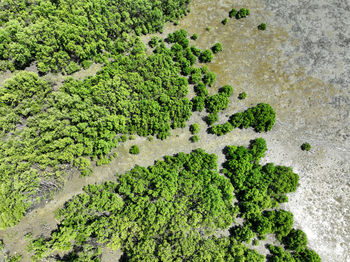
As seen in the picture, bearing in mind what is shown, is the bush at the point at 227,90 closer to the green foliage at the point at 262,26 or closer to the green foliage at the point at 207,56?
the green foliage at the point at 207,56

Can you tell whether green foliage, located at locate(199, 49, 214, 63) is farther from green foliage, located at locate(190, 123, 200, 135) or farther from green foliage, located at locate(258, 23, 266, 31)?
green foliage, located at locate(190, 123, 200, 135)

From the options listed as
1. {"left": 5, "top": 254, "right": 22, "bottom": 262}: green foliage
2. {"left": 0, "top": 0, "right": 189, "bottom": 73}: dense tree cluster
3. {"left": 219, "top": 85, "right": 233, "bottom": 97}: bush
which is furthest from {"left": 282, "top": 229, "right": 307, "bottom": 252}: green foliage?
{"left": 0, "top": 0, "right": 189, "bottom": 73}: dense tree cluster

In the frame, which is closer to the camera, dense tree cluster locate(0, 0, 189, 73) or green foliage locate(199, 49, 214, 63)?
dense tree cluster locate(0, 0, 189, 73)

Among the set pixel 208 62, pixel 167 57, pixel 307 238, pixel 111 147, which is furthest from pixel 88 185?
pixel 307 238

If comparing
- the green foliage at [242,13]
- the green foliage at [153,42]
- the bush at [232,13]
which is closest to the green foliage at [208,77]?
the green foliage at [153,42]

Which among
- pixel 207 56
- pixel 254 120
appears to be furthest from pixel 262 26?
pixel 254 120

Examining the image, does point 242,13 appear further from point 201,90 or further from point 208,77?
point 201,90

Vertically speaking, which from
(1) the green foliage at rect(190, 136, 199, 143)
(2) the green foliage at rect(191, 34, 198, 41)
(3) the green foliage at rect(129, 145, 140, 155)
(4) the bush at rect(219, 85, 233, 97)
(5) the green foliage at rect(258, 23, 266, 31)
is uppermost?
(2) the green foliage at rect(191, 34, 198, 41)
